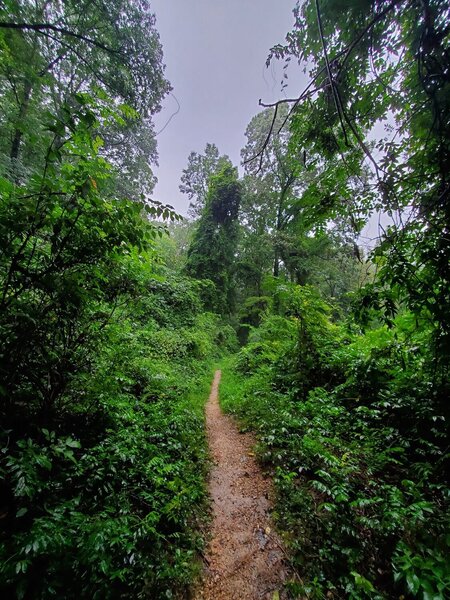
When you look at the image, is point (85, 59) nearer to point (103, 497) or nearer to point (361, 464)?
point (103, 497)

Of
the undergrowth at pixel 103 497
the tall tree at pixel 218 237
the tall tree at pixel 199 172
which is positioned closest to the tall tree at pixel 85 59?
the undergrowth at pixel 103 497

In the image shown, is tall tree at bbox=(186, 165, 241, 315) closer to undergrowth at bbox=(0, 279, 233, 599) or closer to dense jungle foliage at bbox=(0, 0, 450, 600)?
dense jungle foliage at bbox=(0, 0, 450, 600)

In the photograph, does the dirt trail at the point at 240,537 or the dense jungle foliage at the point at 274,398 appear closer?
the dense jungle foliage at the point at 274,398

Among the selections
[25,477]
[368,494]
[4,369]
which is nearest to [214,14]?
[4,369]

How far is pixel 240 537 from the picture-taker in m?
2.83

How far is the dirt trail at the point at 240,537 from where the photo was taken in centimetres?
227

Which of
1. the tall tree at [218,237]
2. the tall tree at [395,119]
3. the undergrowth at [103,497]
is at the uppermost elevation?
the tall tree at [218,237]

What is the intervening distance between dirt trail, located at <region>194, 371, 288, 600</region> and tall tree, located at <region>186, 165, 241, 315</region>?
14141 mm

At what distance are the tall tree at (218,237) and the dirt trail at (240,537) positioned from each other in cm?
1414

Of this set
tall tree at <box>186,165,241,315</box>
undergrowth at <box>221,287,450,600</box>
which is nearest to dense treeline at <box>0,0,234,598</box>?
undergrowth at <box>221,287,450,600</box>

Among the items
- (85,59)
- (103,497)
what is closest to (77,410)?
(103,497)

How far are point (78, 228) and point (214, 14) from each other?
551cm

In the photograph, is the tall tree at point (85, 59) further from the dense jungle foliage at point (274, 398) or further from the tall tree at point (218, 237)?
the tall tree at point (218, 237)

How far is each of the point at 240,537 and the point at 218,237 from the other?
17315mm
